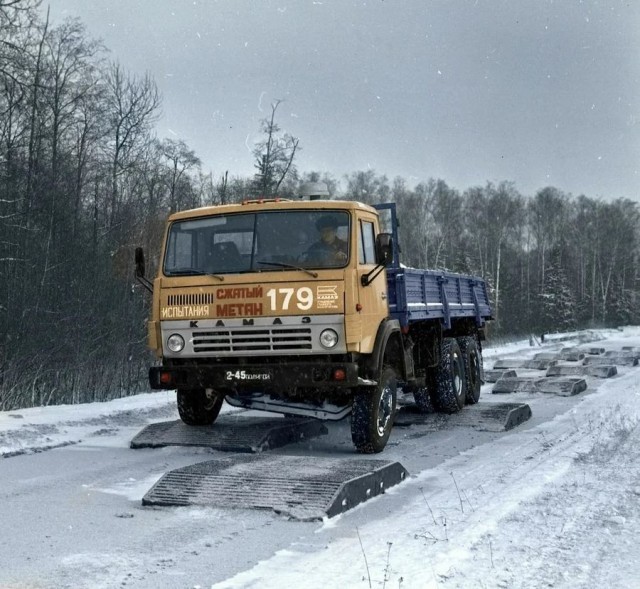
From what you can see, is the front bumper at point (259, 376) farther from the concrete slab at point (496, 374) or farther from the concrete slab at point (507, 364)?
the concrete slab at point (507, 364)

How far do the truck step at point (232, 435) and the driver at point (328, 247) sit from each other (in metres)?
2.10

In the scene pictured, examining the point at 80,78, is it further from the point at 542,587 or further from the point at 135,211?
the point at 542,587

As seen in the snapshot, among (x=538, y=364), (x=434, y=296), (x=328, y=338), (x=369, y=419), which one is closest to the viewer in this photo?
(x=328, y=338)

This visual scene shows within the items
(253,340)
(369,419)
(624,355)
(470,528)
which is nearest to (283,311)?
(253,340)

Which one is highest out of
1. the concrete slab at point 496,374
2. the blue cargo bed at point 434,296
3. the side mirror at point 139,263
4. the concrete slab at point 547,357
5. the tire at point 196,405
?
the side mirror at point 139,263

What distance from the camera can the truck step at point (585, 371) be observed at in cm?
1877

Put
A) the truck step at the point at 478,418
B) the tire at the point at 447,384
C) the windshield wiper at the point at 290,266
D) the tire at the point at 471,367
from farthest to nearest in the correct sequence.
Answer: the tire at the point at 471,367, the tire at the point at 447,384, the truck step at the point at 478,418, the windshield wiper at the point at 290,266

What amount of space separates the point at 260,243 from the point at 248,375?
4.70 feet

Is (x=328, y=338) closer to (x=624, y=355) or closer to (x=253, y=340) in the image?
(x=253, y=340)

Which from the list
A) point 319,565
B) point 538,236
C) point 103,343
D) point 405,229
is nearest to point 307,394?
point 319,565

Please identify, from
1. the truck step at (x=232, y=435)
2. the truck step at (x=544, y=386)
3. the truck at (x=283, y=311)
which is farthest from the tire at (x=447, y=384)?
the truck step at (x=544, y=386)

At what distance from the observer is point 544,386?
613 inches

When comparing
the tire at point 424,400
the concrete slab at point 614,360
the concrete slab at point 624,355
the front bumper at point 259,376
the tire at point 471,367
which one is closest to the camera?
the front bumper at point 259,376

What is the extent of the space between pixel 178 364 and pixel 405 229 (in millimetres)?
57668
